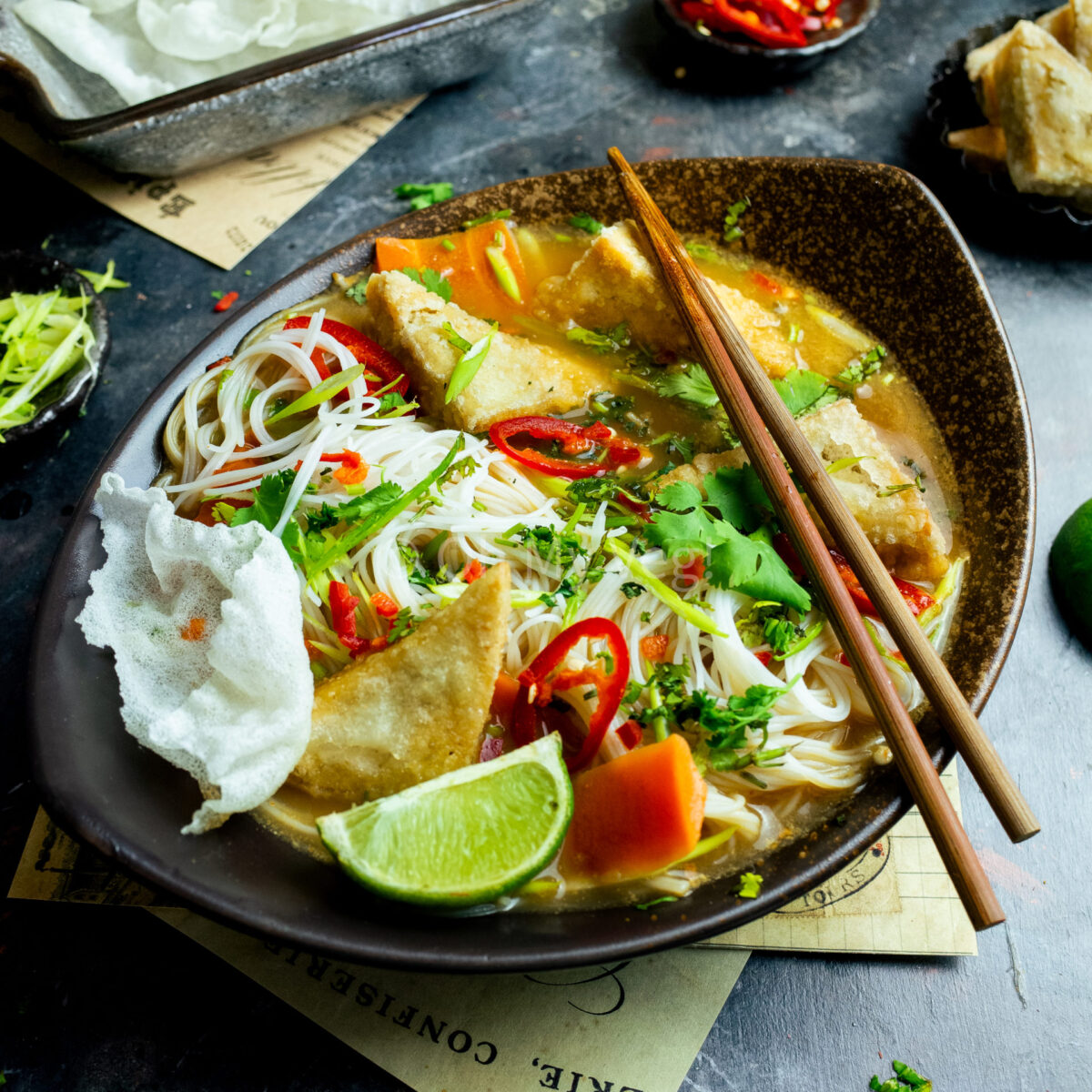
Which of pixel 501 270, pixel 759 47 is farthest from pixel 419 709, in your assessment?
pixel 759 47

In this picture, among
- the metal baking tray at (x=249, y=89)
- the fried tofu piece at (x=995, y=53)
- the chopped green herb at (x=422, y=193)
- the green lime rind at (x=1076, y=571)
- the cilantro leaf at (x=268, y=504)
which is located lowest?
the green lime rind at (x=1076, y=571)

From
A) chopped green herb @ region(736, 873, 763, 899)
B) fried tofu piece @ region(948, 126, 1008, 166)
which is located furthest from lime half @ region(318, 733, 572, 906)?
fried tofu piece @ region(948, 126, 1008, 166)

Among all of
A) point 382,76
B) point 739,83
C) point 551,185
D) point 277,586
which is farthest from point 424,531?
point 739,83

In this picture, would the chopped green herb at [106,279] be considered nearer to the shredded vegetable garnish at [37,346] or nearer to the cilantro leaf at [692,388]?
the shredded vegetable garnish at [37,346]

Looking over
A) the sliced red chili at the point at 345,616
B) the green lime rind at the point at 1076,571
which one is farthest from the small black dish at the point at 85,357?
the green lime rind at the point at 1076,571

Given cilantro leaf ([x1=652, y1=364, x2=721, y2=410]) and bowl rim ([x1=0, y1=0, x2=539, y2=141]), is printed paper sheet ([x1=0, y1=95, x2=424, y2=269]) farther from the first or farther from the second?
cilantro leaf ([x1=652, y1=364, x2=721, y2=410])

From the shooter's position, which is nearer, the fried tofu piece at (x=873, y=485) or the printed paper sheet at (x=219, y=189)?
the fried tofu piece at (x=873, y=485)

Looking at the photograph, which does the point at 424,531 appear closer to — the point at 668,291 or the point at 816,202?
the point at 668,291
